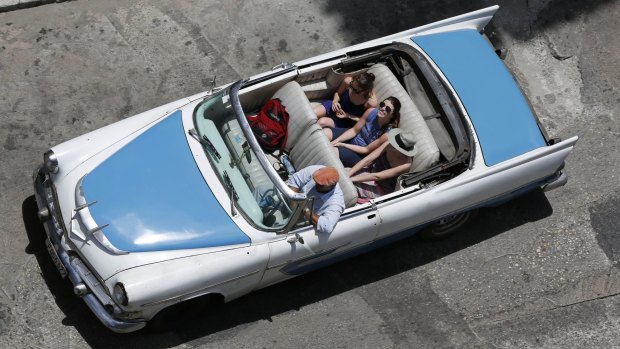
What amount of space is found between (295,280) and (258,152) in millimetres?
1519

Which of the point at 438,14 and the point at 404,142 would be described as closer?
the point at 404,142

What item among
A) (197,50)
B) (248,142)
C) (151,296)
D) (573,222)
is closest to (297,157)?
(248,142)

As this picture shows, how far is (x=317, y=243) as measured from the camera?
250 inches

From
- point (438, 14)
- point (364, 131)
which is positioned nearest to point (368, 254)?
point (364, 131)

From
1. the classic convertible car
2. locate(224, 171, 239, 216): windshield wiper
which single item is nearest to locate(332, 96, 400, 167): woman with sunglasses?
the classic convertible car

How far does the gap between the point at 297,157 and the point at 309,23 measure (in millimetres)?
2797

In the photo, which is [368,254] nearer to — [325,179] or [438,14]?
[325,179]

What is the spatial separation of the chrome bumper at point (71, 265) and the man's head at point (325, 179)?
1.79 m

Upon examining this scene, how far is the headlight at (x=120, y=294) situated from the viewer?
5750 mm

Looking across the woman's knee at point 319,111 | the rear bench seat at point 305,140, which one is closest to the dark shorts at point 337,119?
the woman's knee at point 319,111

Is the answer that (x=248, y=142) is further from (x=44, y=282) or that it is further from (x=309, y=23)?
(x=309, y=23)

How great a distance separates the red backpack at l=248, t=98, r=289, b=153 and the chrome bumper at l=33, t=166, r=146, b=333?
1840mm

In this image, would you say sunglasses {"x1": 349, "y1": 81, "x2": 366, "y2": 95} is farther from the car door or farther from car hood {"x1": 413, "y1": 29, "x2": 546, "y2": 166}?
the car door

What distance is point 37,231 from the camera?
717 cm
